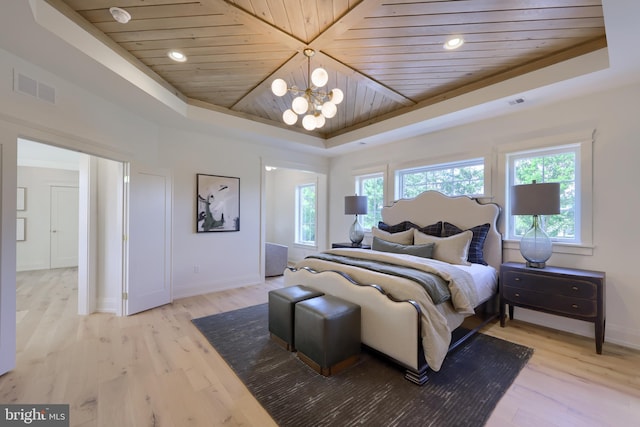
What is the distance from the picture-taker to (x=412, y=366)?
1.97 metres

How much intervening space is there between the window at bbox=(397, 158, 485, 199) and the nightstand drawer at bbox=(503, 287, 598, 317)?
1431 mm

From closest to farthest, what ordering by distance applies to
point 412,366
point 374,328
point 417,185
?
point 412,366 < point 374,328 < point 417,185

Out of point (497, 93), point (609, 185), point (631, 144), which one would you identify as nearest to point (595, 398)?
point (609, 185)

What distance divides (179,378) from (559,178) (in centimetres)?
437

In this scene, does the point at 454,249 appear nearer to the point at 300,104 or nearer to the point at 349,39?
the point at 300,104

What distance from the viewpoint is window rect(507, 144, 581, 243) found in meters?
2.91

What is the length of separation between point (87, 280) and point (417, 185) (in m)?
4.94

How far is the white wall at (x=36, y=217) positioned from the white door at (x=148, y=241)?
4669 mm

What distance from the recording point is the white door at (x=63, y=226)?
612 cm

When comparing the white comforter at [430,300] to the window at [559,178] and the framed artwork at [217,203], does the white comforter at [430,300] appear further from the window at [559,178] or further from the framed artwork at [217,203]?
the framed artwork at [217,203]

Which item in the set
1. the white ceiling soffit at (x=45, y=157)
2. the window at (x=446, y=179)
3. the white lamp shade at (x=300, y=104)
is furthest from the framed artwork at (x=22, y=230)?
the window at (x=446, y=179)

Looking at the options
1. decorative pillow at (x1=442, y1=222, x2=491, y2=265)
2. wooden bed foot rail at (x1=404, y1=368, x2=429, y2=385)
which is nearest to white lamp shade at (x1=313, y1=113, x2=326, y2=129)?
wooden bed foot rail at (x1=404, y1=368, x2=429, y2=385)

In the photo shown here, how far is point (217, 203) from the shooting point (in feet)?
14.4

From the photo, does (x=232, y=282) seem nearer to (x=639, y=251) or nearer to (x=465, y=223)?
(x=465, y=223)
